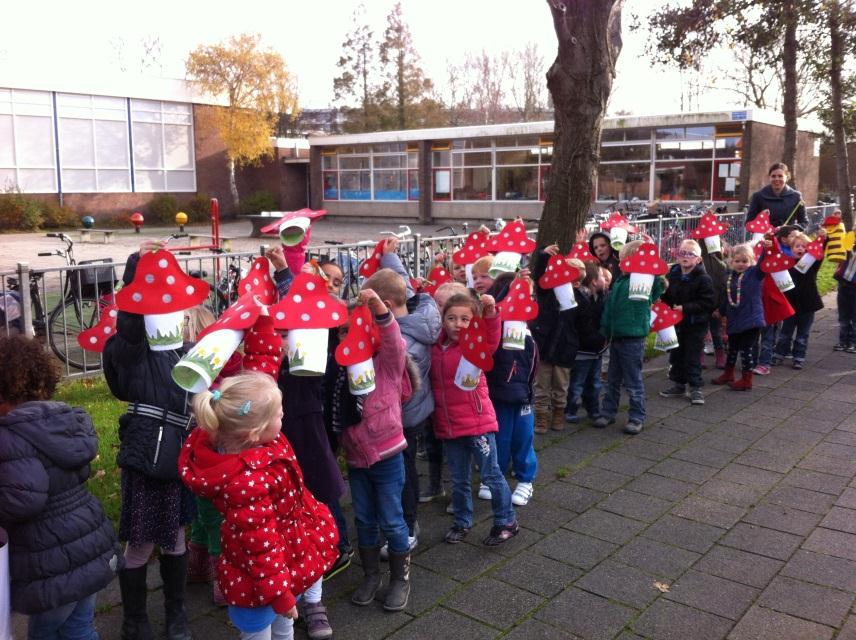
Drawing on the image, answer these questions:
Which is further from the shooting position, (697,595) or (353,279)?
(353,279)

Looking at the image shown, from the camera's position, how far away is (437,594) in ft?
12.1

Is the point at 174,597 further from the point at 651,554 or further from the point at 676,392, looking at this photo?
the point at 676,392

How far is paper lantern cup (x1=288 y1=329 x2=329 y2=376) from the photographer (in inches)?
121

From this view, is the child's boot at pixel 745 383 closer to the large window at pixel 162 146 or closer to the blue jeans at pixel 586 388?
the blue jeans at pixel 586 388

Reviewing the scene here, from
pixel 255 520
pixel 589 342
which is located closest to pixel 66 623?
pixel 255 520

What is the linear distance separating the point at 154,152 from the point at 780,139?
→ 26.8 m

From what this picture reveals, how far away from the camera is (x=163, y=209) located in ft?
116

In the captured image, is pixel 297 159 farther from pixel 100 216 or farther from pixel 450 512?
pixel 450 512

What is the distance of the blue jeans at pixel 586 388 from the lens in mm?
6332

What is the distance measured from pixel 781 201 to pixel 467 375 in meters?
7.12

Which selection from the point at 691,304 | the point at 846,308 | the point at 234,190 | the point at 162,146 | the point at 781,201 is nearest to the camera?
the point at 691,304

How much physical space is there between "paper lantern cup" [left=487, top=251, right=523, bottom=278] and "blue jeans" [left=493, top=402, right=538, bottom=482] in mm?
948

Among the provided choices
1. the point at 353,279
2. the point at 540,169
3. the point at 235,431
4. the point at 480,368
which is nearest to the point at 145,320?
the point at 235,431

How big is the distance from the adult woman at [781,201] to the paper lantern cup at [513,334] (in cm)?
644
